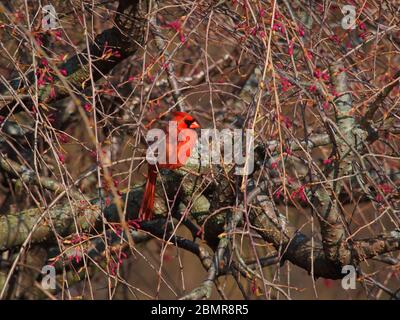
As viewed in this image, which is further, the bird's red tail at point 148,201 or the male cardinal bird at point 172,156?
the bird's red tail at point 148,201

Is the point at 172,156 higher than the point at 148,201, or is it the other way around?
the point at 172,156

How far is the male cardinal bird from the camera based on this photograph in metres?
4.32

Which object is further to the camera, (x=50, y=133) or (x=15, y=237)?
(x=15, y=237)

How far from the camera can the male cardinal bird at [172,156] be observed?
4.32m

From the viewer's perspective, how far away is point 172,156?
432 cm

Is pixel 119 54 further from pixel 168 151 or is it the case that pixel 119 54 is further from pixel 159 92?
pixel 159 92

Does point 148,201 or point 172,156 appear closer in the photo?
point 172,156

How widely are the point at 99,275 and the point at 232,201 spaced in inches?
119

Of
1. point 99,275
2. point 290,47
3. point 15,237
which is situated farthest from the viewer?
point 99,275

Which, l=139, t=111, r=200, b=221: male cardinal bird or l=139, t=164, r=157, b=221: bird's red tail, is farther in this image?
l=139, t=164, r=157, b=221: bird's red tail
